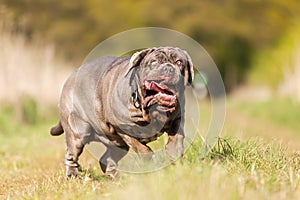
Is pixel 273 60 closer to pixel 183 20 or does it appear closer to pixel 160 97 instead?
pixel 183 20

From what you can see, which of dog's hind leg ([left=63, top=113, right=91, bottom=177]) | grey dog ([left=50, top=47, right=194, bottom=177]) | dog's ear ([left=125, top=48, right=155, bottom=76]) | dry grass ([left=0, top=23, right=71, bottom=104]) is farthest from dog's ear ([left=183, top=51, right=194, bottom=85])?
dry grass ([left=0, top=23, right=71, bottom=104])

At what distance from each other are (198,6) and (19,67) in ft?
83.9

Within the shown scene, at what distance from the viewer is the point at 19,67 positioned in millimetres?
15773

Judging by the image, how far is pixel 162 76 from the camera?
551cm

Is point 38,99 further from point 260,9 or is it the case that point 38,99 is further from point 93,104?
point 260,9

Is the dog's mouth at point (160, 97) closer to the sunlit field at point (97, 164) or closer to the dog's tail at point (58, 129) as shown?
the sunlit field at point (97, 164)

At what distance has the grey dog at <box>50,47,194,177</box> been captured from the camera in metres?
5.56

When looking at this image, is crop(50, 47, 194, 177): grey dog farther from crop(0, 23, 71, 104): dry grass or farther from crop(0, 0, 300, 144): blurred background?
crop(0, 0, 300, 144): blurred background

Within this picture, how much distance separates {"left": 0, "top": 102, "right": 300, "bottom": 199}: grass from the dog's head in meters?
0.55

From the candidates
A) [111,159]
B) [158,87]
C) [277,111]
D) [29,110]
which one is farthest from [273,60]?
[158,87]

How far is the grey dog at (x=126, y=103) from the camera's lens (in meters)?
5.56

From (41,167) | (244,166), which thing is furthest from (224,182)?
(41,167)

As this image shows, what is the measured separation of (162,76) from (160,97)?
174 mm

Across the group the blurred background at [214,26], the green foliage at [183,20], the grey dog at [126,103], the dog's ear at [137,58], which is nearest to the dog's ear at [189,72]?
the grey dog at [126,103]
